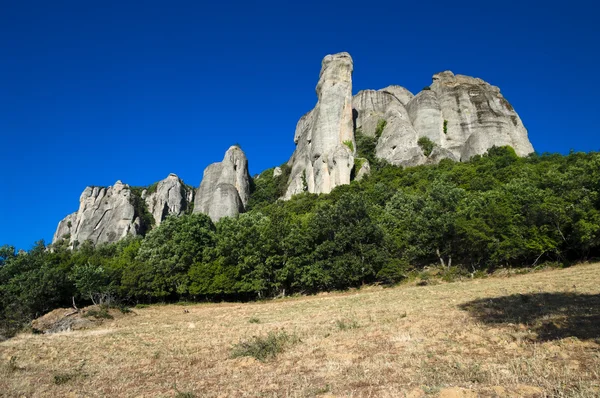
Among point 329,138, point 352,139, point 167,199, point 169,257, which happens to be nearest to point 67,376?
point 169,257

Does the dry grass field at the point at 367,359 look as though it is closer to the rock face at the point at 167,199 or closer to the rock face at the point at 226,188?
the rock face at the point at 226,188

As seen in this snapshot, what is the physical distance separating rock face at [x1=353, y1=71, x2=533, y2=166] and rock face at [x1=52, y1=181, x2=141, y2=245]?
183 feet

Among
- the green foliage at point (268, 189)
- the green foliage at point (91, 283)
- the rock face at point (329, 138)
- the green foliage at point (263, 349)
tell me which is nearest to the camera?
the green foliage at point (263, 349)

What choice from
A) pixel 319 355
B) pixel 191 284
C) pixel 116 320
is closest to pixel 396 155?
pixel 191 284

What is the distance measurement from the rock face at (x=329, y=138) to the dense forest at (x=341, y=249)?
68.5ft

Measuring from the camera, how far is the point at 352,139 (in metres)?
69.8

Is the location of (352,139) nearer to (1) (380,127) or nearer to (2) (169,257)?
(1) (380,127)

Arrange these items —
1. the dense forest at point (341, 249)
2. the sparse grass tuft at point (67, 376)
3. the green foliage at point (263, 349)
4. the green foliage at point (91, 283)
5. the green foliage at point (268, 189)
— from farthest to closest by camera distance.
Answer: the green foliage at point (268, 189)
the green foliage at point (91, 283)
the dense forest at point (341, 249)
the green foliage at point (263, 349)
the sparse grass tuft at point (67, 376)

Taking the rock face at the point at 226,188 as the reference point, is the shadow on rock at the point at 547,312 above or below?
below

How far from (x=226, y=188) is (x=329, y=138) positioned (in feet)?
70.9

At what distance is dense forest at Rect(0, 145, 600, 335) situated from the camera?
1181 inches

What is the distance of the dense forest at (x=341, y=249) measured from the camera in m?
30.0

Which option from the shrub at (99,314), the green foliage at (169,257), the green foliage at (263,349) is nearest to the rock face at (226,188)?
the green foliage at (169,257)

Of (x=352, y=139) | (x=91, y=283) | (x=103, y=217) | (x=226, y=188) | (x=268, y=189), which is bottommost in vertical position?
(x=91, y=283)
